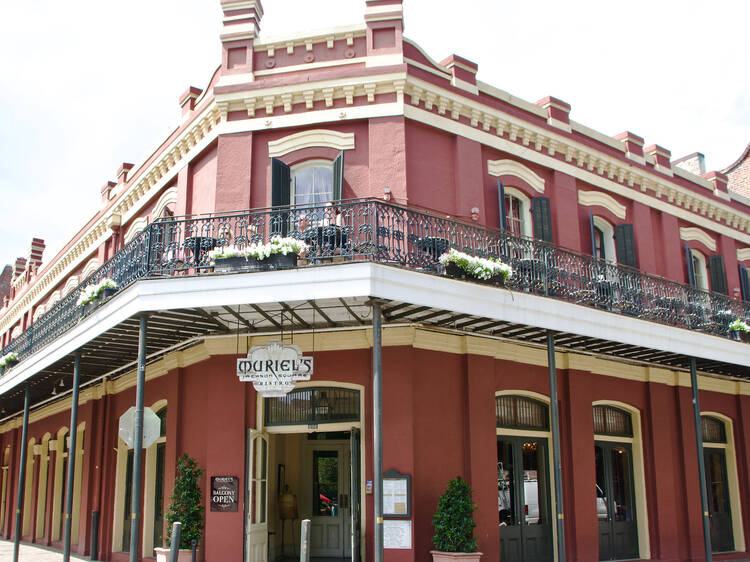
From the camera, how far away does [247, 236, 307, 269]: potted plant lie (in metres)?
Answer: 9.51

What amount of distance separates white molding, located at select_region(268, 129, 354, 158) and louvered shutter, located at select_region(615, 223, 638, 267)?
6292 millimetres

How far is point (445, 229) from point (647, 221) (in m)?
7.28

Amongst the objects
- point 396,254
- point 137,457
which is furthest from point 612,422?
point 137,457

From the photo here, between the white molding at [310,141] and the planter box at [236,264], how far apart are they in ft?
11.1

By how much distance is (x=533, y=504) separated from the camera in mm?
12984

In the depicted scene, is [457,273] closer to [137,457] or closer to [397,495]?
[397,495]

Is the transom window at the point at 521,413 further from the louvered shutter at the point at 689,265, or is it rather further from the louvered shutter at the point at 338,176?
the louvered shutter at the point at 689,265

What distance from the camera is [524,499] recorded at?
1285 cm

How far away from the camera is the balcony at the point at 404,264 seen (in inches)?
391

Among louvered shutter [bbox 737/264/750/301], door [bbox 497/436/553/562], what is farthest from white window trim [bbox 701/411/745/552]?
door [bbox 497/436/553/562]

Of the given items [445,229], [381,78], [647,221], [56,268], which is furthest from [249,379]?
[56,268]

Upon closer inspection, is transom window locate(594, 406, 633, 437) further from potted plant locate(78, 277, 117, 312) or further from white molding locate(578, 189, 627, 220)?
potted plant locate(78, 277, 117, 312)

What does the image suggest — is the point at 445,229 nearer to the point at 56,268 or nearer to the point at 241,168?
the point at 241,168

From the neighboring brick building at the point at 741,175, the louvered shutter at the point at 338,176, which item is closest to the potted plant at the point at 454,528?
the louvered shutter at the point at 338,176
